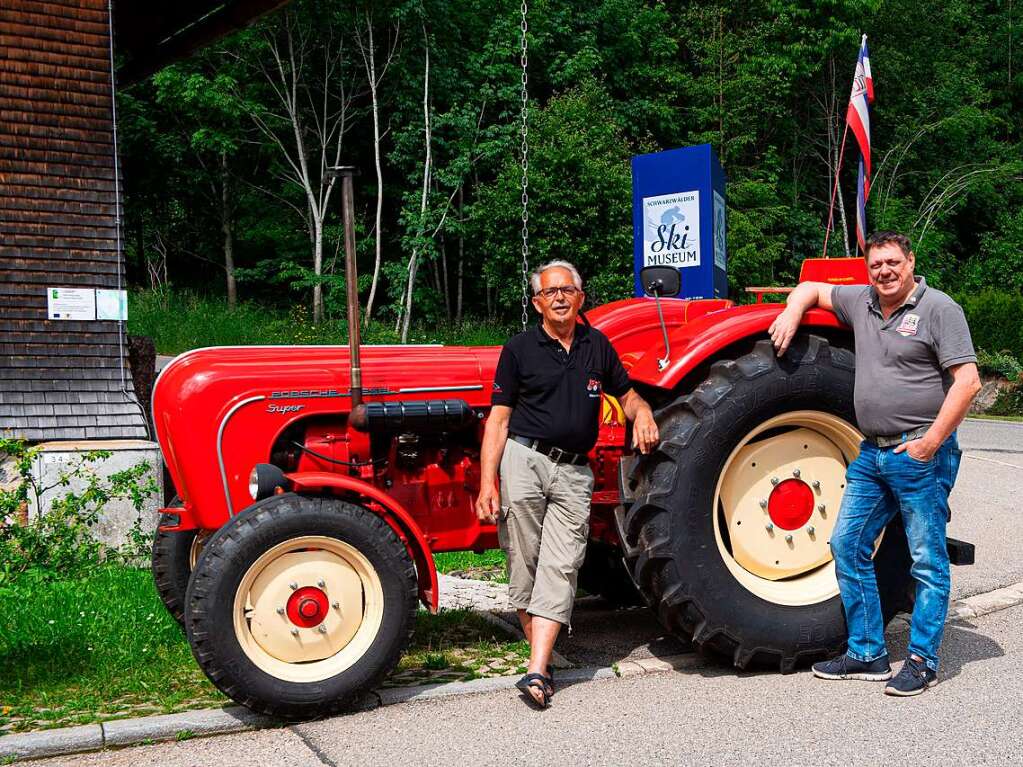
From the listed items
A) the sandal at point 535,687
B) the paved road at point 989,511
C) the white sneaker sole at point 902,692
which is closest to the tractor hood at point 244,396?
the sandal at point 535,687

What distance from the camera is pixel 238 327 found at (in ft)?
72.0

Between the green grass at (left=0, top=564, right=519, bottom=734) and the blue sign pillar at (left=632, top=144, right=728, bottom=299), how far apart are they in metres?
6.39

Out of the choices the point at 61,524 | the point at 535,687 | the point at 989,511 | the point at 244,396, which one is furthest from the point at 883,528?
the point at 989,511

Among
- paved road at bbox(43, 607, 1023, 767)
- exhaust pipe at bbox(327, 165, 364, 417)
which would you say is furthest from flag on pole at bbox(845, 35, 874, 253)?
exhaust pipe at bbox(327, 165, 364, 417)

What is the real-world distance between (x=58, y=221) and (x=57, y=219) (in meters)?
0.02

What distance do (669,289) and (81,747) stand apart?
2.99 metres

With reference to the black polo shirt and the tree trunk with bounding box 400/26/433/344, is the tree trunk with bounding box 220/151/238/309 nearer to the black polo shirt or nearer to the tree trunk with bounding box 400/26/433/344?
the tree trunk with bounding box 400/26/433/344

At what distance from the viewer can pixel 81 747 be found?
13.2ft

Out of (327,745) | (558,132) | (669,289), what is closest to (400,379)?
(669,289)

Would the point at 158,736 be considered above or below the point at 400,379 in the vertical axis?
below

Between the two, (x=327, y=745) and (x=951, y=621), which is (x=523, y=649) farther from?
(x=951, y=621)

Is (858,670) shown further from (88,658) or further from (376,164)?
(376,164)

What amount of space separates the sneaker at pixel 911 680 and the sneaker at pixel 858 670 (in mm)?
113

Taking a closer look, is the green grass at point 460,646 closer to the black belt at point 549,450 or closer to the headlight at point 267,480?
the black belt at point 549,450
